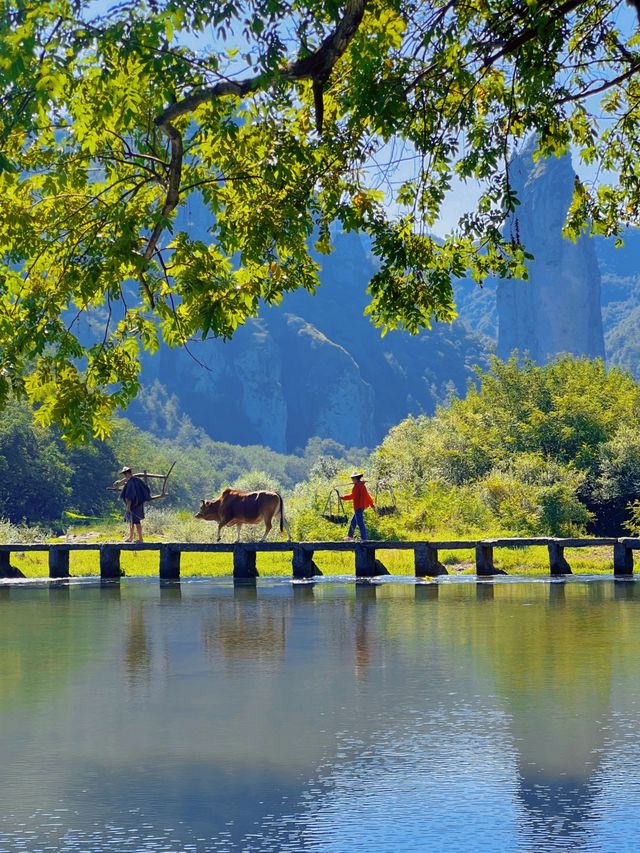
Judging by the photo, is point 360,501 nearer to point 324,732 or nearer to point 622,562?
point 622,562

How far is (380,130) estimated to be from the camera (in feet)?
49.8

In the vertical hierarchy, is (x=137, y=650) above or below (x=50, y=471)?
below

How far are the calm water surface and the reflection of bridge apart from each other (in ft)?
25.5

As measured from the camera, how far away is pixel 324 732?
12.5m

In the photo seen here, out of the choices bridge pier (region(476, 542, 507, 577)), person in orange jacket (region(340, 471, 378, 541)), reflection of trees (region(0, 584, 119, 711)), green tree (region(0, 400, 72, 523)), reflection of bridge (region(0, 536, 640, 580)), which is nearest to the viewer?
reflection of trees (region(0, 584, 119, 711))

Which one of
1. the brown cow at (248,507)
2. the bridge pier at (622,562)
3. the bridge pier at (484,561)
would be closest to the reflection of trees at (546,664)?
the bridge pier at (622,562)

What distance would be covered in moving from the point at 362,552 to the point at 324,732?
1944 centimetres

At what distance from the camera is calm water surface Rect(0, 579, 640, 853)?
920 cm

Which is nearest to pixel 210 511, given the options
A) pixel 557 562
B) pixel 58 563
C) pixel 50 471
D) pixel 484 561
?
pixel 58 563

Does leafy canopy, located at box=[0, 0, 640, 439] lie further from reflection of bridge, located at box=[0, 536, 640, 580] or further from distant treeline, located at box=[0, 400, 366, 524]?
distant treeline, located at box=[0, 400, 366, 524]

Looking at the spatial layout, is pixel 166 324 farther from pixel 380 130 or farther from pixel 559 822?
pixel 559 822

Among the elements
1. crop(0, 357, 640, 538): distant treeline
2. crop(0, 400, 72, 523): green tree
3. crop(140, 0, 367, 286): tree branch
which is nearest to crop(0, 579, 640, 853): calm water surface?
crop(140, 0, 367, 286): tree branch

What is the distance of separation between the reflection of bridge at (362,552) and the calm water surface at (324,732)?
776 centimetres

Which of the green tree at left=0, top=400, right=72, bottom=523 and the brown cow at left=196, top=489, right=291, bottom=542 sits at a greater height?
the green tree at left=0, top=400, right=72, bottom=523
